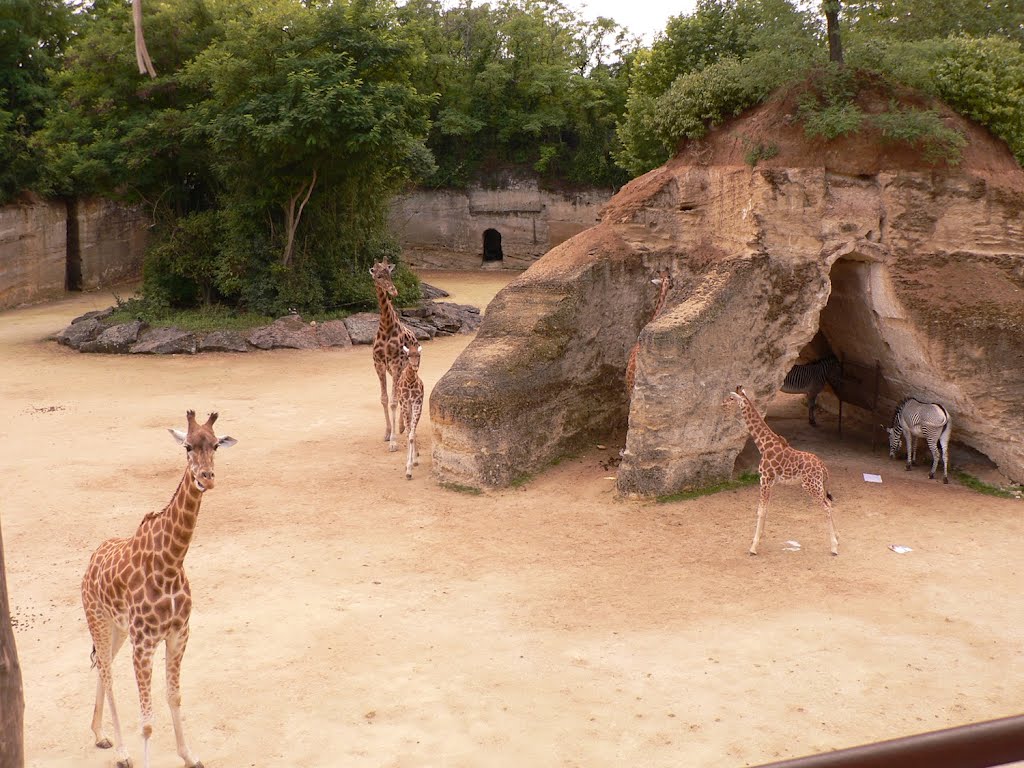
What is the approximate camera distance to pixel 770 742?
6574mm

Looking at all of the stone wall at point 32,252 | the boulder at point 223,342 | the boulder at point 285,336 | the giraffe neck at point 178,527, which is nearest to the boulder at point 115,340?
the boulder at point 223,342

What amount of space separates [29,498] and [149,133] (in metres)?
13.1

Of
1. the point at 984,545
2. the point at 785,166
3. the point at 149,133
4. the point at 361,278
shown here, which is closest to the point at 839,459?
the point at 984,545

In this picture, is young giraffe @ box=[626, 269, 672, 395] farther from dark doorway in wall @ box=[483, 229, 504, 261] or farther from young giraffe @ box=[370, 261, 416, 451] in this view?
dark doorway in wall @ box=[483, 229, 504, 261]

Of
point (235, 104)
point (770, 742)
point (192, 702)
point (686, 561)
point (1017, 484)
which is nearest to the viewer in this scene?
point (770, 742)

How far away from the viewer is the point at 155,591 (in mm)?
6145

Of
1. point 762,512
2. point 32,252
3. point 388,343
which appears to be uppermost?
point 32,252

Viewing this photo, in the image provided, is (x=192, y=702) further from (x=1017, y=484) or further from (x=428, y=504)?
(x=1017, y=484)

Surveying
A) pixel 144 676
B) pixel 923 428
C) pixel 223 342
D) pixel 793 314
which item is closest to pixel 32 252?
pixel 223 342

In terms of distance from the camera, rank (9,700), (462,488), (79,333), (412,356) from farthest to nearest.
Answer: (79,333) → (412,356) → (462,488) → (9,700)

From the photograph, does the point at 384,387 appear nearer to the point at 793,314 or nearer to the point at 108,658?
the point at 793,314

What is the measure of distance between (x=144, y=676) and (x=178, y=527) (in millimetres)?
911

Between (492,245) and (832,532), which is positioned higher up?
(492,245)

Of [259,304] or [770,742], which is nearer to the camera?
[770,742]
